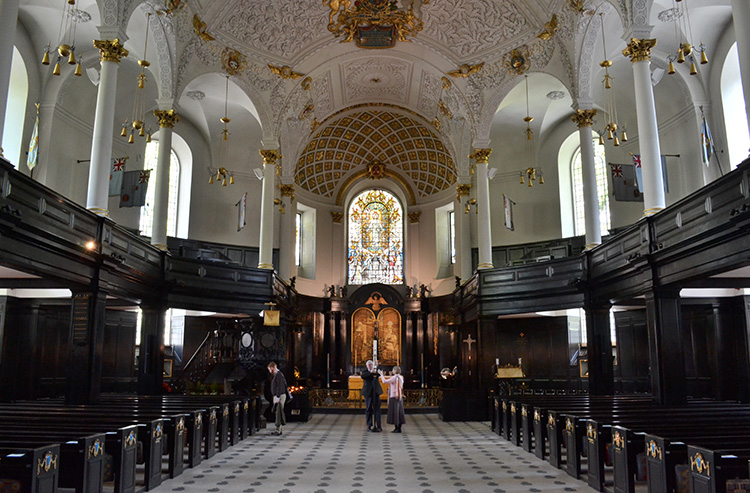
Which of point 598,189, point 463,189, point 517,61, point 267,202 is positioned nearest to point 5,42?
point 267,202

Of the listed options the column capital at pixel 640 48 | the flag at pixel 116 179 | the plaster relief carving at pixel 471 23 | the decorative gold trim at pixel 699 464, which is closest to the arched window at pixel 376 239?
the plaster relief carving at pixel 471 23

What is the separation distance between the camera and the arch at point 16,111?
17750 mm

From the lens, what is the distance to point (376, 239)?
1209 inches

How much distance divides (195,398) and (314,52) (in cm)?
1348

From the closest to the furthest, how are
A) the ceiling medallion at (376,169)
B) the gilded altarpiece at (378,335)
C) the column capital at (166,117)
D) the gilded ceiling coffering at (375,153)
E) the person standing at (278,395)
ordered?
the person standing at (278,395)
the column capital at (166,117)
the gilded altarpiece at (378,335)
the gilded ceiling coffering at (375,153)
the ceiling medallion at (376,169)

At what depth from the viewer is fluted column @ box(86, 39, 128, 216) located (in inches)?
525

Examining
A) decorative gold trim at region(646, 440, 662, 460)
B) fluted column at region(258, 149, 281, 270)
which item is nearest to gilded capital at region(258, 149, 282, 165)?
fluted column at region(258, 149, 281, 270)

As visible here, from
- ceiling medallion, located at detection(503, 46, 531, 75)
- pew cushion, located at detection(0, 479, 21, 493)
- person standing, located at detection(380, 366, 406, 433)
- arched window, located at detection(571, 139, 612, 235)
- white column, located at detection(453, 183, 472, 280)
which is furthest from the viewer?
white column, located at detection(453, 183, 472, 280)

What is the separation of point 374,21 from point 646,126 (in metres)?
10.9

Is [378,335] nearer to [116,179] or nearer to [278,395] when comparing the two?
[278,395]

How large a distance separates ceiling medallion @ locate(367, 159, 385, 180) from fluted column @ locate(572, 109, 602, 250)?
44.2 feet

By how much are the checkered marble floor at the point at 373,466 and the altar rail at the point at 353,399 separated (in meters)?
7.18

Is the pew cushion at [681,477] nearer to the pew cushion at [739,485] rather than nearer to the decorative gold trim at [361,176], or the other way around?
the pew cushion at [739,485]

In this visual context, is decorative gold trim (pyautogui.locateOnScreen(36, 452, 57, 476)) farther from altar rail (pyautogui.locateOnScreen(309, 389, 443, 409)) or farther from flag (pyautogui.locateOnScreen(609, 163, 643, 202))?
altar rail (pyautogui.locateOnScreen(309, 389, 443, 409))
